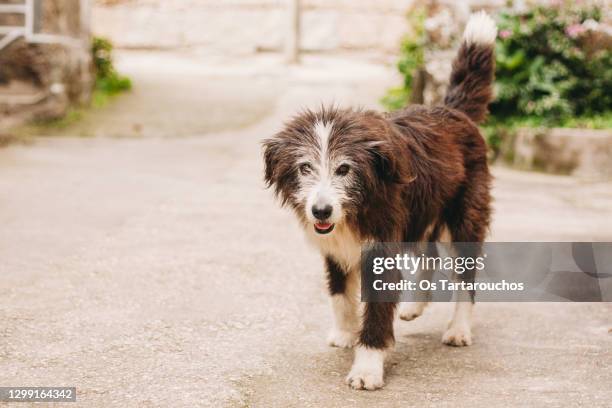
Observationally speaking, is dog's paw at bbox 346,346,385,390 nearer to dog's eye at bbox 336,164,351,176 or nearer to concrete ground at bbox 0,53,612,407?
concrete ground at bbox 0,53,612,407

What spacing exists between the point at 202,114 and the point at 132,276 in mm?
7347

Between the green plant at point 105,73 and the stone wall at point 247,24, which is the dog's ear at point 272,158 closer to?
the green plant at point 105,73

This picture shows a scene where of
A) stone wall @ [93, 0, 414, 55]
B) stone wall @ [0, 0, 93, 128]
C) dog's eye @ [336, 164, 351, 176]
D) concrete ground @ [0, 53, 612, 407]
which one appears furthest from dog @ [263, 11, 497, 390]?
stone wall @ [93, 0, 414, 55]

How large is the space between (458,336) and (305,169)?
4.61 ft

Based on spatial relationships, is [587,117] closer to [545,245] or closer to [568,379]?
[545,245]

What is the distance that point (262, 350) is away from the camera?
13.3ft

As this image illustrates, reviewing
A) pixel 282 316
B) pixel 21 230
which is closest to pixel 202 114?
pixel 21 230

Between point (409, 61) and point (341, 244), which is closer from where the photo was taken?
point (341, 244)

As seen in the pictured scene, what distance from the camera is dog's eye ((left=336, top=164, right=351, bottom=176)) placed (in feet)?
11.7

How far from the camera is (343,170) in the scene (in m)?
3.57

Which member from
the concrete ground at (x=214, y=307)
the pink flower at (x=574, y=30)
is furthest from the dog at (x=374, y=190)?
the pink flower at (x=574, y=30)

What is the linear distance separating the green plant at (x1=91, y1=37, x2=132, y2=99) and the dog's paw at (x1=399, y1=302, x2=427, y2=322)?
943 cm

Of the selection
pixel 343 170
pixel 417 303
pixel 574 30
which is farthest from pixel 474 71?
pixel 574 30

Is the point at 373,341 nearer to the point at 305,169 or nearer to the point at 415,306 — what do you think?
the point at 305,169
